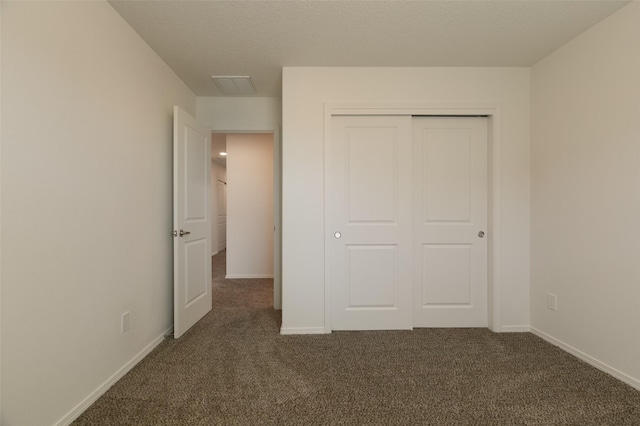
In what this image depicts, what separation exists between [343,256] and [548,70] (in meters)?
2.34

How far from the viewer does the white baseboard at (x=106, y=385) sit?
4.98ft

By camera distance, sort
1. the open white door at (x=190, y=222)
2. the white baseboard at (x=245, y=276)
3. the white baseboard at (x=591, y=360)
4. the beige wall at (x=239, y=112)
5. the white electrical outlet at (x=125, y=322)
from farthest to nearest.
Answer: the white baseboard at (x=245, y=276) < the beige wall at (x=239, y=112) < the open white door at (x=190, y=222) < the white electrical outlet at (x=125, y=322) < the white baseboard at (x=591, y=360)

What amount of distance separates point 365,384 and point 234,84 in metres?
2.86

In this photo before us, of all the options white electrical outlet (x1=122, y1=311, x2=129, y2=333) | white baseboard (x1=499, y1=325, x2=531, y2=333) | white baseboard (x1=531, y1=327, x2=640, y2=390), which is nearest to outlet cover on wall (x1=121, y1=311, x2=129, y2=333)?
white electrical outlet (x1=122, y1=311, x2=129, y2=333)

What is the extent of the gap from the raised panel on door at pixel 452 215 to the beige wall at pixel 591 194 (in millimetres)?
439

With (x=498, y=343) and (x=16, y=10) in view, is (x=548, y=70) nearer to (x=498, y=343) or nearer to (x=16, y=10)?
(x=498, y=343)

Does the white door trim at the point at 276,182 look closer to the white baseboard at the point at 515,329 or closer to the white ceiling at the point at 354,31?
the white ceiling at the point at 354,31

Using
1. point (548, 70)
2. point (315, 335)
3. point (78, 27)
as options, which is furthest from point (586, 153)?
point (78, 27)

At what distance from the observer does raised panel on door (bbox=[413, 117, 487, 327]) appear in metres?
2.73

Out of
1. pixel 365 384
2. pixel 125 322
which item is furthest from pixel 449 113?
pixel 125 322

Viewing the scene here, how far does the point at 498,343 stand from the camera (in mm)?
2400

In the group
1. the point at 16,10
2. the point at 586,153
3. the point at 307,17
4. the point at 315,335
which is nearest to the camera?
the point at 16,10

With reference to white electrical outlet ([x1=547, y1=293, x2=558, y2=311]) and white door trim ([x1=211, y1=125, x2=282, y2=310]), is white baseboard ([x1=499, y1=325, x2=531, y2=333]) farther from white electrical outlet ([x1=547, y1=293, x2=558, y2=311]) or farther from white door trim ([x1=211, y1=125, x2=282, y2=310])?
white door trim ([x1=211, y1=125, x2=282, y2=310])

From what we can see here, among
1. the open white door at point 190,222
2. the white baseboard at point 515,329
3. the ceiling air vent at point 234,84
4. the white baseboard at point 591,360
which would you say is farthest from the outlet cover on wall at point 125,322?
the white baseboard at point 591,360
